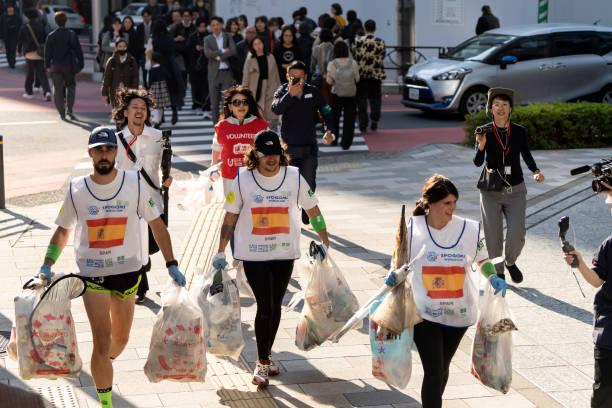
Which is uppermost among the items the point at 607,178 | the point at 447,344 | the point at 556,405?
the point at 607,178

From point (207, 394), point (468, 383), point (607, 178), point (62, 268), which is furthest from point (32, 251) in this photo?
point (607, 178)

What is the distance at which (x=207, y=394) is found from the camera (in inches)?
241

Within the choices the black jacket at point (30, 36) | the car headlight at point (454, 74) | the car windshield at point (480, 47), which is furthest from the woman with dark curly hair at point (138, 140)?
the black jacket at point (30, 36)

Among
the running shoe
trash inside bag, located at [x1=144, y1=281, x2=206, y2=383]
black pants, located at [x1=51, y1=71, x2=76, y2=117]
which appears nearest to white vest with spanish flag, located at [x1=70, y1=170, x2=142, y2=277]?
trash inside bag, located at [x1=144, y1=281, x2=206, y2=383]

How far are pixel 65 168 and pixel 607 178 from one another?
35.7ft

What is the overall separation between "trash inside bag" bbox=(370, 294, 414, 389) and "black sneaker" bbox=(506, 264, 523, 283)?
3477 mm

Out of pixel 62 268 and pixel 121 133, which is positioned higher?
pixel 121 133

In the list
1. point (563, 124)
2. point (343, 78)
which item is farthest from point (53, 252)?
point (563, 124)

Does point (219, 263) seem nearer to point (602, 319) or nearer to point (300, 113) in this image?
A: point (602, 319)

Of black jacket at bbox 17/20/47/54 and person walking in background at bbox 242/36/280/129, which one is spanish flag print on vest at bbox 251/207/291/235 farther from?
black jacket at bbox 17/20/47/54

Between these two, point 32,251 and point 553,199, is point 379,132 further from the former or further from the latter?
point 32,251

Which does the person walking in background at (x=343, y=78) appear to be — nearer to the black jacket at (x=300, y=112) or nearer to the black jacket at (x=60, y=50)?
the black jacket at (x=300, y=112)

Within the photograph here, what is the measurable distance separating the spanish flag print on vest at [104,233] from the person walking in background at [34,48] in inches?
675

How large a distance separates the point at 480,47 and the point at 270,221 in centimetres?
1435
